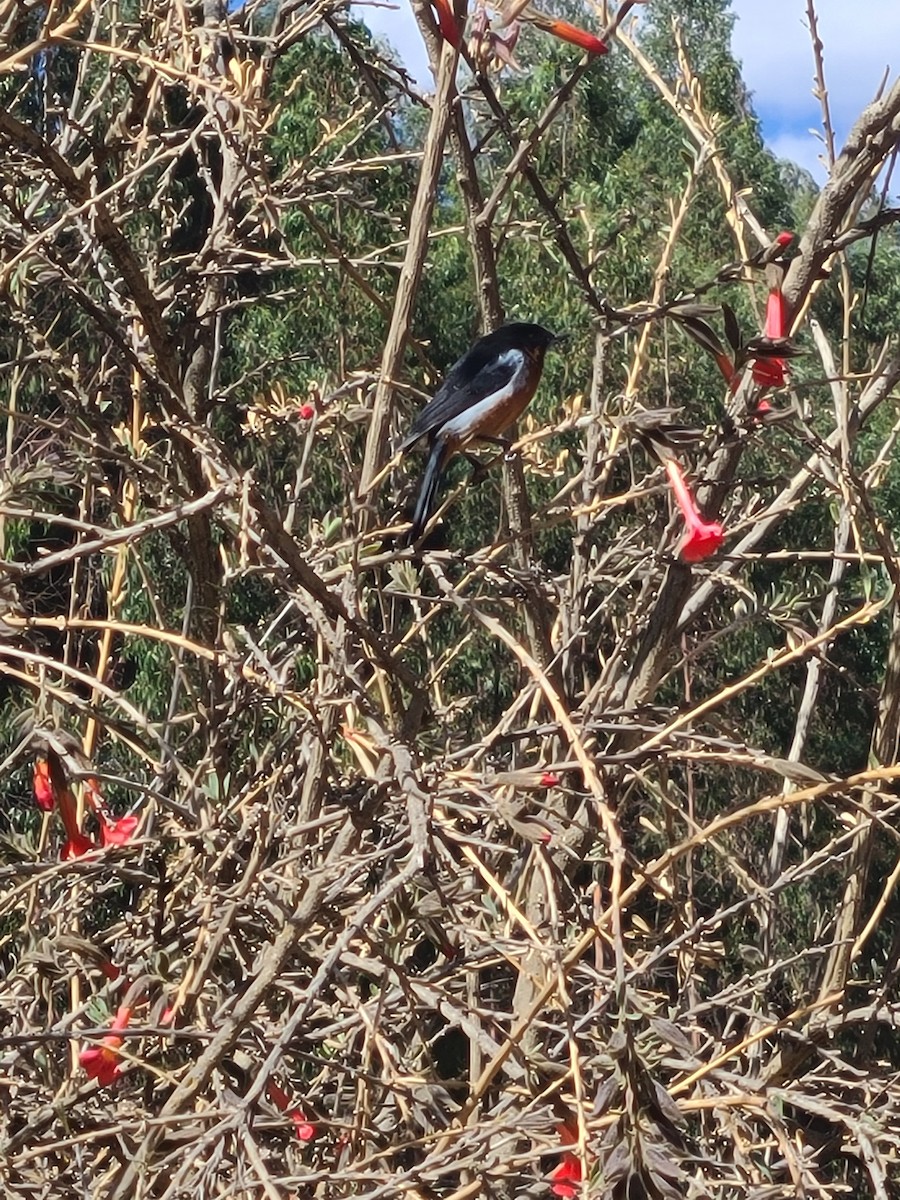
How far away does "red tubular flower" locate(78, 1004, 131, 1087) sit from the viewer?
1.63 metres

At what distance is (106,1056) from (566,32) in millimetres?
1241

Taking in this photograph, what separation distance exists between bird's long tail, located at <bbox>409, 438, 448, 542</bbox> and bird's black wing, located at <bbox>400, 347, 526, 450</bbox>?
6 cm

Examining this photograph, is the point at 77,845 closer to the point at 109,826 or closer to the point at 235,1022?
the point at 109,826

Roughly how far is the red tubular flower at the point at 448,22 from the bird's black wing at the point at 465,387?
89cm

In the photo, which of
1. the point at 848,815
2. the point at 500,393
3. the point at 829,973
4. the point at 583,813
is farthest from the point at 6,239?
the point at 829,973

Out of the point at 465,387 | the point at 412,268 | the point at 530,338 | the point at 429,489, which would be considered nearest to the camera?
the point at 412,268

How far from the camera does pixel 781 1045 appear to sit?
7.14 feet

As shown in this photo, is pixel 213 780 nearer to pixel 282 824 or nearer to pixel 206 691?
pixel 282 824

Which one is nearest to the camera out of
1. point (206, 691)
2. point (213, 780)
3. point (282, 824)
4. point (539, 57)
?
point (282, 824)

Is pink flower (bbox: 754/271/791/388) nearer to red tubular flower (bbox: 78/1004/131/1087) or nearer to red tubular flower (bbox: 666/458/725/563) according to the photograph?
red tubular flower (bbox: 666/458/725/563)

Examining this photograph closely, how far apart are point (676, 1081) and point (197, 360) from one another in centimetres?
128

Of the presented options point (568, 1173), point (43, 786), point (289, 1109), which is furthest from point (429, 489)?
Result: point (568, 1173)

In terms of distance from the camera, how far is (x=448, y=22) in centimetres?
178

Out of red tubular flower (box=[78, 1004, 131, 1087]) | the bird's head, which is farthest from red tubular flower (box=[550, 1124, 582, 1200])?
the bird's head
